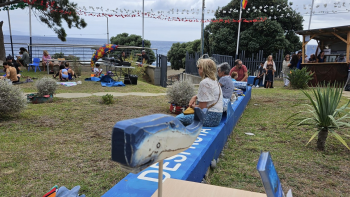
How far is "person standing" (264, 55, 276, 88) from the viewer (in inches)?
444

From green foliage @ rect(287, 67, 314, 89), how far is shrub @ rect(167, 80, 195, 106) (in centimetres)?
570

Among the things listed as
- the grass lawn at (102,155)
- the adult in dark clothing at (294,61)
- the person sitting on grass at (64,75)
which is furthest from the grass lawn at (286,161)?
the person sitting on grass at (64,75)

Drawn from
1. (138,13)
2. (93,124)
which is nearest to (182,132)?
(93,124)

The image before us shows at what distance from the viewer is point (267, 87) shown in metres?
11.9

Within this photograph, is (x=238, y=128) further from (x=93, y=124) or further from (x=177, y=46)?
(x=177, y=46)

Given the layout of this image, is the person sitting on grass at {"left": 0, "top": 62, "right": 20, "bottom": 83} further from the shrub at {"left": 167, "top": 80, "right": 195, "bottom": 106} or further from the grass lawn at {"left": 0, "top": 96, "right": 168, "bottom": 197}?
the shrub at {"left": 167, "top": 80, "right": 195, "bottom": 106}

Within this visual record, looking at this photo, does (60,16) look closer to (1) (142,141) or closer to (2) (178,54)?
(1) (142,141)

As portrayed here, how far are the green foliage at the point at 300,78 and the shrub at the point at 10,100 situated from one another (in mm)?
9249

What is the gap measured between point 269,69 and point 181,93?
620cm

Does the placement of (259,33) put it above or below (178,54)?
above

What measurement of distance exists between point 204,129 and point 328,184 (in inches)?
65.5

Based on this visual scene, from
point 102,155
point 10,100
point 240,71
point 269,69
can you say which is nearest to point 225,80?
point 102,155

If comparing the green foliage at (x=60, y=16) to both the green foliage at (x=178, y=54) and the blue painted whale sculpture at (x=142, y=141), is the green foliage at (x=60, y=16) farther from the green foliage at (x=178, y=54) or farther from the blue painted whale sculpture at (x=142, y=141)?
the green foliage at (x=178, y=54)

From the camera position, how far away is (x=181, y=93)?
6.57m
